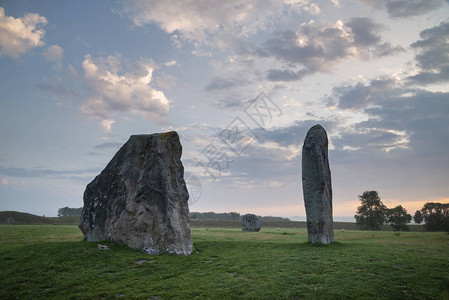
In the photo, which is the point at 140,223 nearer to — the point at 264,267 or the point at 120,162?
the point at 120,162

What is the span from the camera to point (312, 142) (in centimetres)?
2477

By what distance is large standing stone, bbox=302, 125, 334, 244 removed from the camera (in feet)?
76.6

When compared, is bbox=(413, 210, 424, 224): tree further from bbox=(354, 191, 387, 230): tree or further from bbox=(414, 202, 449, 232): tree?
bbox=(354, 191, 387, 230): tree

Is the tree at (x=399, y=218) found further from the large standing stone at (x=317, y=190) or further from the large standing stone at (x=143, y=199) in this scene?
the large standing stone at (x=143, y=199)

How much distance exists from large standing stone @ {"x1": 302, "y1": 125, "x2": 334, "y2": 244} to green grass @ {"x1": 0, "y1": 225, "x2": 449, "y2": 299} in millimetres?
3376

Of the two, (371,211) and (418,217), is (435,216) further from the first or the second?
(371,211)

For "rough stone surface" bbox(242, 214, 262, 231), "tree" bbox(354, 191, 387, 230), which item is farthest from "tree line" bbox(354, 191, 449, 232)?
"rough stone surface" bbox(242, 214, 262, 231)

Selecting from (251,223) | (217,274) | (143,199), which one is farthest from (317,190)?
(251,223)

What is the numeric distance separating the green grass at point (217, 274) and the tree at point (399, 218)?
61.4m

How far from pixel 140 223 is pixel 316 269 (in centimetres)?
1251

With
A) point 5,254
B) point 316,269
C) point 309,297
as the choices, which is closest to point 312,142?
point 316,269

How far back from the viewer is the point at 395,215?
70.6m

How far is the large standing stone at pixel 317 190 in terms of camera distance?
23.3 meters

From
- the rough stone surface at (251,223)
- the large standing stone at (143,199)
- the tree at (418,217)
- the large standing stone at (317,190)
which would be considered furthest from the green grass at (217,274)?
the tree at (418,217)
